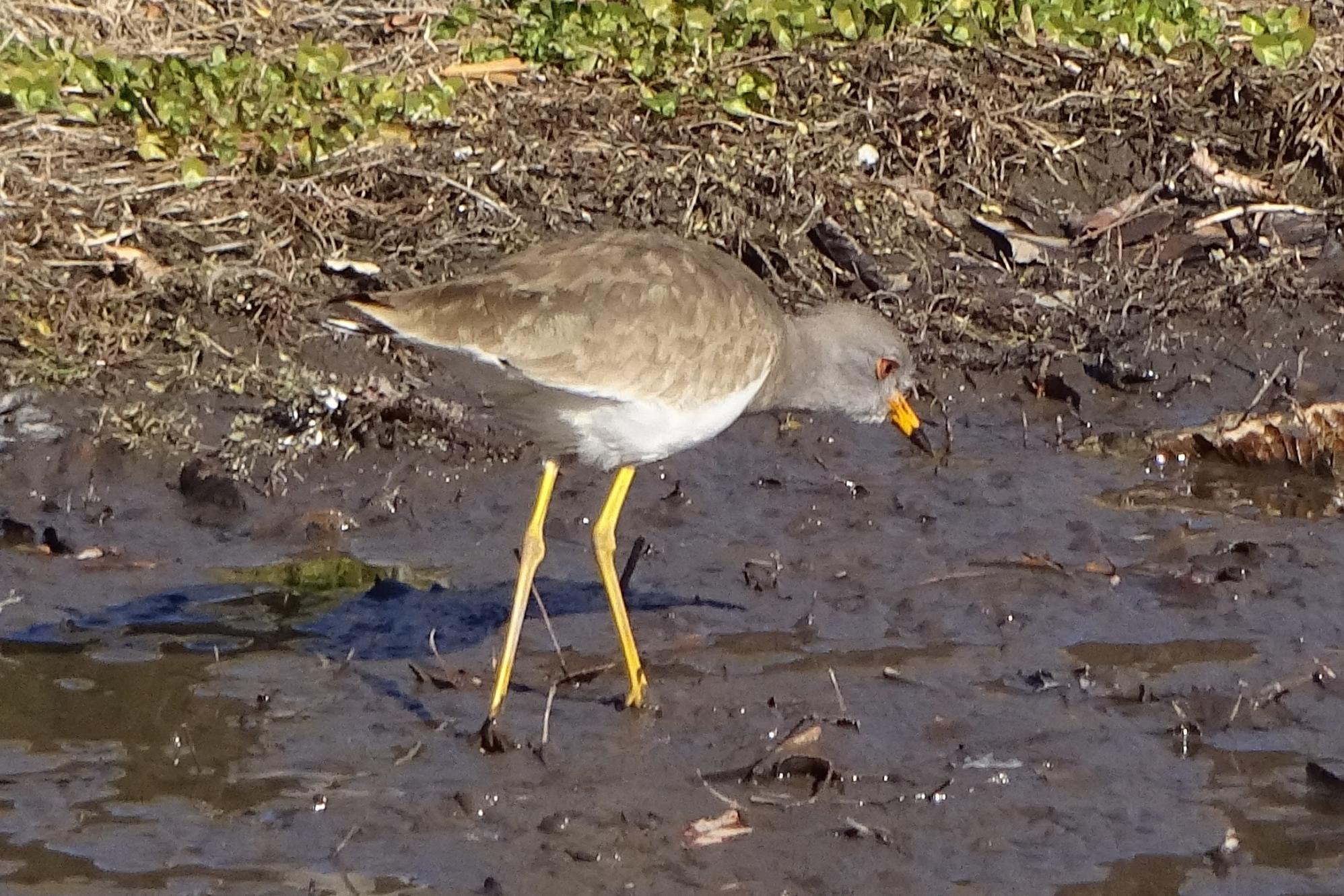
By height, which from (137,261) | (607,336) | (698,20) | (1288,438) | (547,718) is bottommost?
(1288,438)

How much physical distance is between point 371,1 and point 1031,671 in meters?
4.88

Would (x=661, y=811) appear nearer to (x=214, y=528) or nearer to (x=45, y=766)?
(x=45, y=766)

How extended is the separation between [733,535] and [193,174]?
8.64 feet

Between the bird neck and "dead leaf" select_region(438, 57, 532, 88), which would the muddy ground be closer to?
"dead leaf" select_region(438, 57, 532, 88)

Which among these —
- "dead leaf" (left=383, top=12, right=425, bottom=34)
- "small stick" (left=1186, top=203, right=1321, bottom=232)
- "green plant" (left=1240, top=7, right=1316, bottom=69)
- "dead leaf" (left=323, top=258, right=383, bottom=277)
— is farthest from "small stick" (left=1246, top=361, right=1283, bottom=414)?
"dead leaf" (left=383, top=12, right=425, bottom=34)

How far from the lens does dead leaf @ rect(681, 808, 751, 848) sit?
478 cm

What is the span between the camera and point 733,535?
671 centimetres

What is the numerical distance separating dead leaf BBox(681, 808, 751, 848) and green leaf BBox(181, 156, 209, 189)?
392 centimetres

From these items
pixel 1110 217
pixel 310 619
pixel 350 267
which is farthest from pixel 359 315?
pixel 1110 217

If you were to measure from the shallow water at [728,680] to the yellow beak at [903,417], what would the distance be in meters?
0.34

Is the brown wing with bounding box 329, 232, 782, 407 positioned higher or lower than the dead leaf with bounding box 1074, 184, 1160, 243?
higher

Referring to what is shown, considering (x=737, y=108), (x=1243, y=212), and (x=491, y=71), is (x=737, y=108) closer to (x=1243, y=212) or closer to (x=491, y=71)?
(x=491, y=71)

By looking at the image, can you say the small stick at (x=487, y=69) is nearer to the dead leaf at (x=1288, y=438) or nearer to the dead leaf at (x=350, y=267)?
the dead leaf at (x=350, y=267)

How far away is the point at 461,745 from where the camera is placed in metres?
5.29
